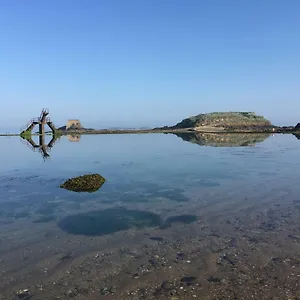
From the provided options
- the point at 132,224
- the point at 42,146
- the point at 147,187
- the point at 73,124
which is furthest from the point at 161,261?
the point at 73,124

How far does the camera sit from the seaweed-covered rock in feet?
65.9

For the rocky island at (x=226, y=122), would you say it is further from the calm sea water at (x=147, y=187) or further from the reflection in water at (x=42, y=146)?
the calm sea water at (x=147, y=187)

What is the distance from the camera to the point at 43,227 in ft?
42.3

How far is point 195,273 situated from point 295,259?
10.4ft

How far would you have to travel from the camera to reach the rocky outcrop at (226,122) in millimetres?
124312

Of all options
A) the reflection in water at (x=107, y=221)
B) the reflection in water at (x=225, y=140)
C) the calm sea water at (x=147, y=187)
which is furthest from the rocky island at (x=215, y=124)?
the reflection in water at (x=107, y=221)

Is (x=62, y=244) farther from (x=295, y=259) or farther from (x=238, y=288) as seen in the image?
(x=295, y=259)

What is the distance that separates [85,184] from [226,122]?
11411cm

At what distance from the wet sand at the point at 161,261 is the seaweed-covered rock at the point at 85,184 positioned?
21.2 feet

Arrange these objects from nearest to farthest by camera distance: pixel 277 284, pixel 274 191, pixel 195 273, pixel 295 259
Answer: pixel 277 284
pixel 195 273
pixel 295 259
pixel 274 191

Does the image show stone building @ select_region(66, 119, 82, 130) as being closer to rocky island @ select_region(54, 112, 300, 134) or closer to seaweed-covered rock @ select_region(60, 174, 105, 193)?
rocky island @ select_region(54, 112, 300, 134)

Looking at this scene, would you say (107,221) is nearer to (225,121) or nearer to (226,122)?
(226,122)

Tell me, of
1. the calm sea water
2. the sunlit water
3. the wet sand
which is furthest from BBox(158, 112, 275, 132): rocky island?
the wet sand

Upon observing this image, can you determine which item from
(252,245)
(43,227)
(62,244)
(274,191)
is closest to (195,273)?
(252,245)
